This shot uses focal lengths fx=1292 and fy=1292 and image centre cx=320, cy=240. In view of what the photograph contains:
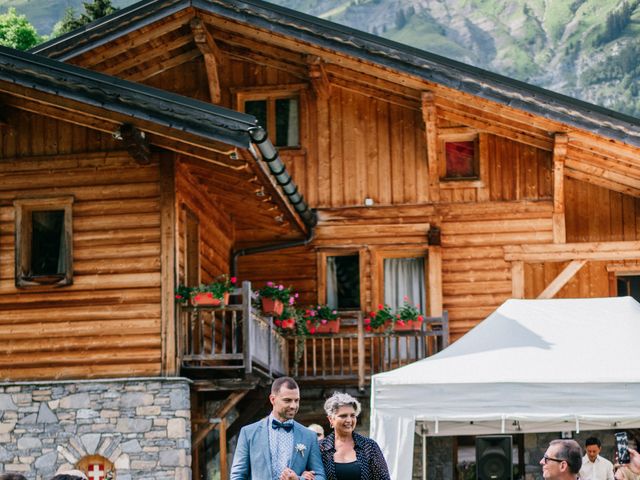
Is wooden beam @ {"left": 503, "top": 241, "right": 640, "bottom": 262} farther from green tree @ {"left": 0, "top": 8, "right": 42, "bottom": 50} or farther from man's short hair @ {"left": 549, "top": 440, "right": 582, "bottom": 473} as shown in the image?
green tree @ {"left": 0, "top": 8, "right": 42, "bottom": 50}

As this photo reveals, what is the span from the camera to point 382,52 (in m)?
19.3

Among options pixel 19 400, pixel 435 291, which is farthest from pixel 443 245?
pixel 19 400

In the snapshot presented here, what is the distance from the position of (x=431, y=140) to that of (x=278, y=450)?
1187 centimetres

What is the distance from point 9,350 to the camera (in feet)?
53.6

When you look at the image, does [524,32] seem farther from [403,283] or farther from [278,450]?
[278,450]

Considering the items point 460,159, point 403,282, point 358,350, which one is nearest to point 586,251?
point 460,159

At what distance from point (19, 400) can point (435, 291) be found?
7.07 meters

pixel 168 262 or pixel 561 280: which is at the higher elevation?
pixel 168 262

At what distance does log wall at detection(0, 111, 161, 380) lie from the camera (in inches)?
633

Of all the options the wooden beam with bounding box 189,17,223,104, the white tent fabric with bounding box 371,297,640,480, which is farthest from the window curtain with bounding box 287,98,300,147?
the white tent fabric with bounding box 371,297,640,480

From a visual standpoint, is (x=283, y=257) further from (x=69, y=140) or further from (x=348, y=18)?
(x=348, y=18)

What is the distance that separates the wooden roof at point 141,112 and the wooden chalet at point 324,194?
309mm

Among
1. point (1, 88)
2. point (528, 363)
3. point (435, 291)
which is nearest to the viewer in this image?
point (528, 363)

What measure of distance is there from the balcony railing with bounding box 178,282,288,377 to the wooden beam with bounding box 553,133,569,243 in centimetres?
492
